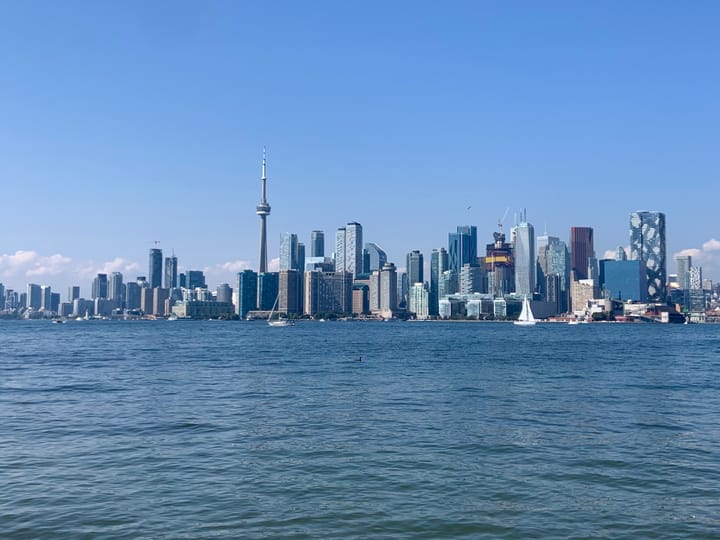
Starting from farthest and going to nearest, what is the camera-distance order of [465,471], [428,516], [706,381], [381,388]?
[706,381] → [381,388] → [465,471] → [428,516]

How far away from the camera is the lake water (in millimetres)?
19984

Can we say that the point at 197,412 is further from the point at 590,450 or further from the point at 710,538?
the point at 710,538

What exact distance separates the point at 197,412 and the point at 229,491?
18068 millimetres

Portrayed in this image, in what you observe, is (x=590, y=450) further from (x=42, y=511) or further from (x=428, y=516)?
(x=42, y=511)

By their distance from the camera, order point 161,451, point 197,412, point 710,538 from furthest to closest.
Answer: point 197,412 → point 161,451 → point 710,538

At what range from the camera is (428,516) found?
66.9ft

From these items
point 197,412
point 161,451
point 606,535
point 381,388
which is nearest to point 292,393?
point 381,388

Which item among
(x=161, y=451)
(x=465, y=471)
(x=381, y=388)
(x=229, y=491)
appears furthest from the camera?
(x=381, y=388)

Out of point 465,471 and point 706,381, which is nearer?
point 465,471

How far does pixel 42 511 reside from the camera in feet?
68.8

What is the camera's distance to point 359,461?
2736 cm

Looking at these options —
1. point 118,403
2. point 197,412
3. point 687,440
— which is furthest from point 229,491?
point 118,403

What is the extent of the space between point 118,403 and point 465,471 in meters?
27.2

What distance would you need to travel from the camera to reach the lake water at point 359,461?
19984 millimetres
